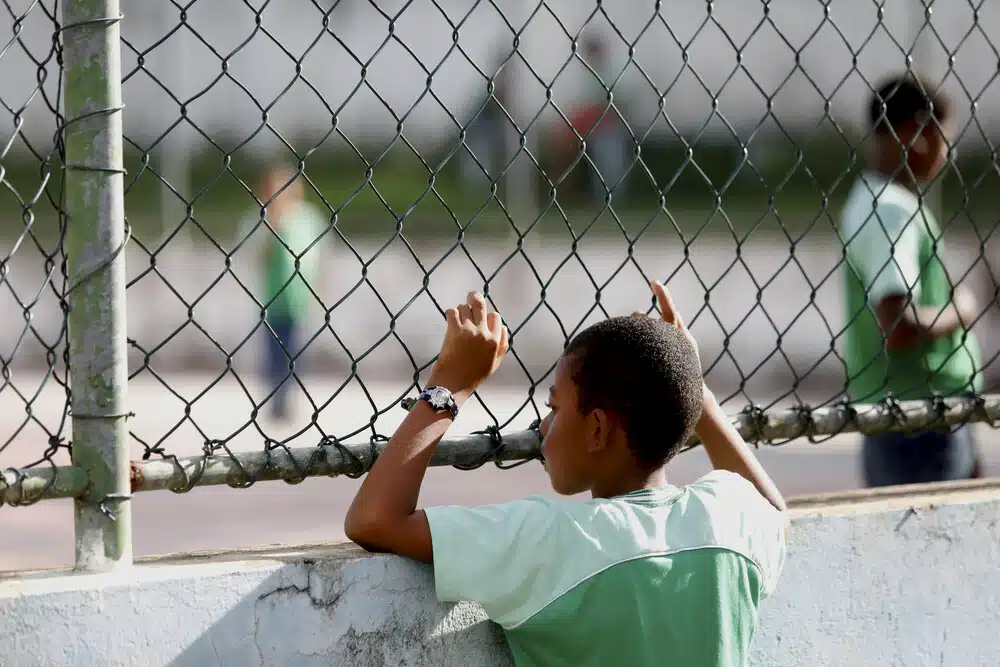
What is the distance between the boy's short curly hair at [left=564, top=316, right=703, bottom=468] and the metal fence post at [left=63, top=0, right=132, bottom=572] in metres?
0.72

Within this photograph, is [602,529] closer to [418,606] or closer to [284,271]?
[418,606]

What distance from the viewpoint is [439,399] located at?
1.92m

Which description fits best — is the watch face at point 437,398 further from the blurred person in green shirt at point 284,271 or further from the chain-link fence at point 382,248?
the blurred person in green shirt at point 284,271

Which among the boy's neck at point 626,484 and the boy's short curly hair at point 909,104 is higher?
the boy's short curly hair at point 909,104

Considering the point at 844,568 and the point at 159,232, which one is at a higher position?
the point at 159,232

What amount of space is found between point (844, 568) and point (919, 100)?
1.43 meters

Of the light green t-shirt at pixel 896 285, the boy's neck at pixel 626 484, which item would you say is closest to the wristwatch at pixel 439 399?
the boy's neck at pixel 626 484

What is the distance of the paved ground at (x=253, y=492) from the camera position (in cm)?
558

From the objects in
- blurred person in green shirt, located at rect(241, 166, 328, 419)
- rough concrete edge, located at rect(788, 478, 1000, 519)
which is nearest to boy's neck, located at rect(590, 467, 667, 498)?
rough concrete edge, located at rect(788, 478, 1000, 519)

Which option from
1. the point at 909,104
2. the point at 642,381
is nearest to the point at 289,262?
the point at 909,104

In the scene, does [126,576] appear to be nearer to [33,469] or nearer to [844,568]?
[33,469]

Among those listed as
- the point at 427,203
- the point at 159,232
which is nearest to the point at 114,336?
the point at 427,203

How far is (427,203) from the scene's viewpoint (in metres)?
15.8

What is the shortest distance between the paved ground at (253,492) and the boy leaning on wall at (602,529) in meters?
2.79
